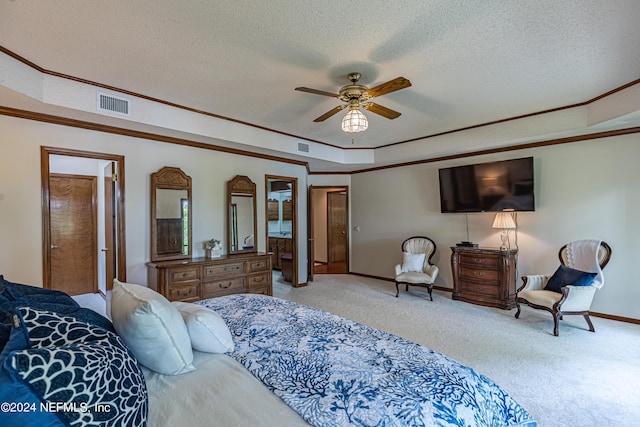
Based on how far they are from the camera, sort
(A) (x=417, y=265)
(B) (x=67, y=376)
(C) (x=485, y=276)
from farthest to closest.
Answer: (A) (x=417, y=265) < (C) (x=485, y=276) < (B) (x=67, y=376)

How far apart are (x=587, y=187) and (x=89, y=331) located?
5.44 meters

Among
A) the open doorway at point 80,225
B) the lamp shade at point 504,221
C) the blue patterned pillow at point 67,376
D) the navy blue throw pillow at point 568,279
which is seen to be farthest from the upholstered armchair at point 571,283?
the open doorway at point 80,225

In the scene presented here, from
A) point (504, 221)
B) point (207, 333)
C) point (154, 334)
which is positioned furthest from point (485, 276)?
point (154, 334)

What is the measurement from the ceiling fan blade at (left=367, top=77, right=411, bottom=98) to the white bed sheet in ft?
7.47

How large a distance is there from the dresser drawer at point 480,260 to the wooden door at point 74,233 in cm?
602

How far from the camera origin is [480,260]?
15.1ft

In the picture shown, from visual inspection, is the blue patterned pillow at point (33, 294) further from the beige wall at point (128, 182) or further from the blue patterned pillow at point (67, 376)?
the beige wall at point (128, 182)

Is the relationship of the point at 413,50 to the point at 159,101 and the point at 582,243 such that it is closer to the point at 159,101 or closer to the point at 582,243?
the point at 159,101

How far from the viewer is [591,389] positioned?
94.6 inches

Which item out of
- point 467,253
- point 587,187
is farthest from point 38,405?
point 587,187

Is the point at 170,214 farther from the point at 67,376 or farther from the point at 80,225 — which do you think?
the point at 67,376

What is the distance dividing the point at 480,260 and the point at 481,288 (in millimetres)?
420

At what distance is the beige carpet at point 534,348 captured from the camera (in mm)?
2211

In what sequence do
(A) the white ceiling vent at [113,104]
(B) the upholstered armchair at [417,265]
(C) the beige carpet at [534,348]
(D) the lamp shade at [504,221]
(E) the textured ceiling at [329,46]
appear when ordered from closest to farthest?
(E) the textured ceiling at [329,46], (C) the beige carpet at [534,348], (A) the white ceiling vent at [113,104], (D) the lamp shade at [504,221], (B) the upholstered armchair at [417,265]
